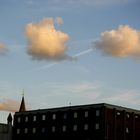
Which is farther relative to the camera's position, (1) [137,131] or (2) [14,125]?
(2) [14,125]

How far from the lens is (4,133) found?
343 ft

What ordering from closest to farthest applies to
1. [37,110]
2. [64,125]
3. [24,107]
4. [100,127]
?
1. [100,127]
2. [64,125]
3. [37,110]
4. [24,107]

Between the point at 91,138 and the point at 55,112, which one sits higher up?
the point at 55,112

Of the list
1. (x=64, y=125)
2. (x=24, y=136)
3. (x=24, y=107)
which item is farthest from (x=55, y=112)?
(x=24, y=107)

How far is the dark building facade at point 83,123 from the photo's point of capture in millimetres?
87562

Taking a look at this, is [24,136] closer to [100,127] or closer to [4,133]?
[4,133]

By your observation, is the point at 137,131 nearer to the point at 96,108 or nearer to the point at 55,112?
the point at 96,108

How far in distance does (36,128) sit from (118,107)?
20358 mm

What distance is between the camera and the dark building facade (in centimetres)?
8756

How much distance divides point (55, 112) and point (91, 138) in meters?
12.1

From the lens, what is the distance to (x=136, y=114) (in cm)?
9475

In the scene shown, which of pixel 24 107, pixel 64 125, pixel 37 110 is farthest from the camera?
pixel 24 107

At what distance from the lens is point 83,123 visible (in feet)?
294

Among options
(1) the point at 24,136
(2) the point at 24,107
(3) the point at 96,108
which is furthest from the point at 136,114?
(2) the point at 24,107
